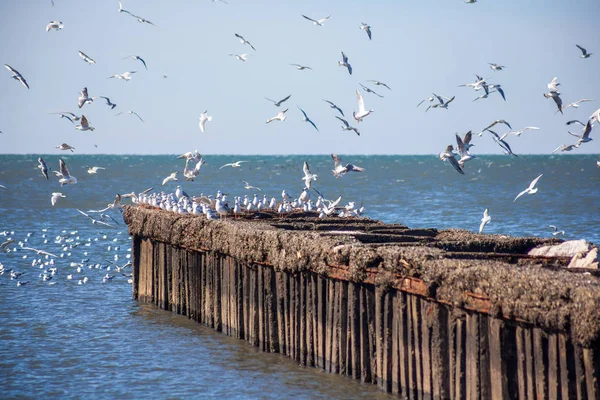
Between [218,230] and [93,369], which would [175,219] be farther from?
[93,369]

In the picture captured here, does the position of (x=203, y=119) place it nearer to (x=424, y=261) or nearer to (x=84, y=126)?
(x=84, y=126)

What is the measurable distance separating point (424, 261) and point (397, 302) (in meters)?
0.92

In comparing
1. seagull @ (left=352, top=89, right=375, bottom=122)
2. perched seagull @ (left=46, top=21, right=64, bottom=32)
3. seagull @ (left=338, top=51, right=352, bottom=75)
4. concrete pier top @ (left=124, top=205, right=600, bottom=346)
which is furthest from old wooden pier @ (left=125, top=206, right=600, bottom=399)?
perched seagull @ (left=46, top=21, right=64, bottom=32)

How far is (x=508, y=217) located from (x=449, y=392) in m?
40.4

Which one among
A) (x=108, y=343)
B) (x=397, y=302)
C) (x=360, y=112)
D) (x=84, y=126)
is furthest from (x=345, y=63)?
(x=397, y=302)

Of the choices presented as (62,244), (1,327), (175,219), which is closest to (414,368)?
(175,219)

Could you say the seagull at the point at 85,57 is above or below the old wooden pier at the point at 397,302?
above

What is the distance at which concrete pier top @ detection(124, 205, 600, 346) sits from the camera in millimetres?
9031

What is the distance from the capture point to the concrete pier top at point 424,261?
29.6 feet

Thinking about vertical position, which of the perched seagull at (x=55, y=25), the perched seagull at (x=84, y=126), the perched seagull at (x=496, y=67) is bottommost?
the perched seagull at (x=84, y=126)

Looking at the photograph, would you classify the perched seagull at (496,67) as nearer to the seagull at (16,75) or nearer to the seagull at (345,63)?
the seagull at (345,63)

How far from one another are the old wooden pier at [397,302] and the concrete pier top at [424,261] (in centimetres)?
2

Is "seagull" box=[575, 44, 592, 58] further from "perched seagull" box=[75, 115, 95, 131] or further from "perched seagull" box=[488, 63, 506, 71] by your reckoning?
"perched seagull" box=[75, 115, 95, 131]

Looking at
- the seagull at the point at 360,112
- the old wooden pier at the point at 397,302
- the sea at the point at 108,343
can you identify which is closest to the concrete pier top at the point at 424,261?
the old wooden pier at the point at 397,302
